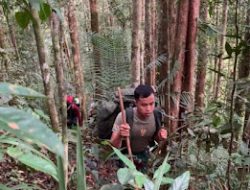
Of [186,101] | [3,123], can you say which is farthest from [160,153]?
[3,123]

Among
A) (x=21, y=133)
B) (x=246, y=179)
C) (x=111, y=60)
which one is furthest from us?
(x=111, y=60)

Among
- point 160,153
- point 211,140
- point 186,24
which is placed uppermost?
point 186,24

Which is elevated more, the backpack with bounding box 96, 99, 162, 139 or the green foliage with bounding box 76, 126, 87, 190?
the green foliage with bounding box 76, 126, 87, 190

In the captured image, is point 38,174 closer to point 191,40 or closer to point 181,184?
point 191,40

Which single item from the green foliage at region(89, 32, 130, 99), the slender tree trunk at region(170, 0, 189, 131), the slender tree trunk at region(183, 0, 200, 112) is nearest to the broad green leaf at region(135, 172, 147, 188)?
the slender tree trunk at region(170, 0, 189, 131)

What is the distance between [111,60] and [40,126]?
224 inches

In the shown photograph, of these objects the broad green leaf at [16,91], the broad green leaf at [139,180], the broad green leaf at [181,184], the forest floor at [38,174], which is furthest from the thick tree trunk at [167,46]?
the broad green leaf at [16,91]

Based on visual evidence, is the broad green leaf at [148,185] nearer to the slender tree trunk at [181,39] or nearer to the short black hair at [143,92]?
the short black hair at [143,92]

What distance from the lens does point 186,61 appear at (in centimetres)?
410

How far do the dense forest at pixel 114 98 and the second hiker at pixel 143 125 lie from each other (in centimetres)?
11

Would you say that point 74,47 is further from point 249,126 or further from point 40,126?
point 40,126

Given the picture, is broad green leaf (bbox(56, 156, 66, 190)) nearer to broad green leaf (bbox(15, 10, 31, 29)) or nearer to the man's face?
broad green leaf (bbox(15, 10, 31, 29))

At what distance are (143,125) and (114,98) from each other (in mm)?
1322

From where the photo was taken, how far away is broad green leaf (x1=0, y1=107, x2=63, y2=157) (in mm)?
558
